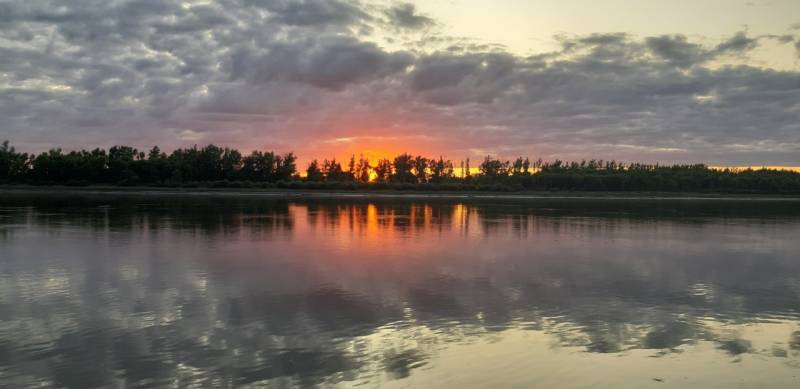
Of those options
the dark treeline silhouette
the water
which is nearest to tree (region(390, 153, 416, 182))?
the dark treeline silhouette

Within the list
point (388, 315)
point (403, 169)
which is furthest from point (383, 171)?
point (388, 315)

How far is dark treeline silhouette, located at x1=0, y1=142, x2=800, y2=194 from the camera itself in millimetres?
107750

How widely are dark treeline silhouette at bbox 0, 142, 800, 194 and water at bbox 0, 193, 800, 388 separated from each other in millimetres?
91690

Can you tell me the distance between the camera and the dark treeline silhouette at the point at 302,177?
108m

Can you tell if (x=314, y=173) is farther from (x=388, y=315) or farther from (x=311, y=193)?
(x=388, y=315)

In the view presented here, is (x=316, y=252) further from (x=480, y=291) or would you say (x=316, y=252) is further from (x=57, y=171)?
(x=57, y=171)

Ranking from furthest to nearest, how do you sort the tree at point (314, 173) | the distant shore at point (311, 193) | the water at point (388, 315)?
the tree at point (314, 173) → the distant shore at point (311, 193) → the water at point (388, 315)

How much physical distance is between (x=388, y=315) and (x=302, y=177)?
119m

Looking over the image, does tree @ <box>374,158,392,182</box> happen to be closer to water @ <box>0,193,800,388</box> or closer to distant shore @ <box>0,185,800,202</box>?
distant shore @ <box>0,185,800,202</box>

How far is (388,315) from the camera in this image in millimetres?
11297

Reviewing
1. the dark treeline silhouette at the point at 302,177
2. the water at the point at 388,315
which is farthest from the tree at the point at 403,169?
the water at the point at 388,315

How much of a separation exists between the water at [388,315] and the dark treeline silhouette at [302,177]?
91690 mm

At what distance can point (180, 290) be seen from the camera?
13.2 metres

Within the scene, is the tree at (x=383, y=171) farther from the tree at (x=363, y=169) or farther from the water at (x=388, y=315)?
the water at (x=388, y=315)
